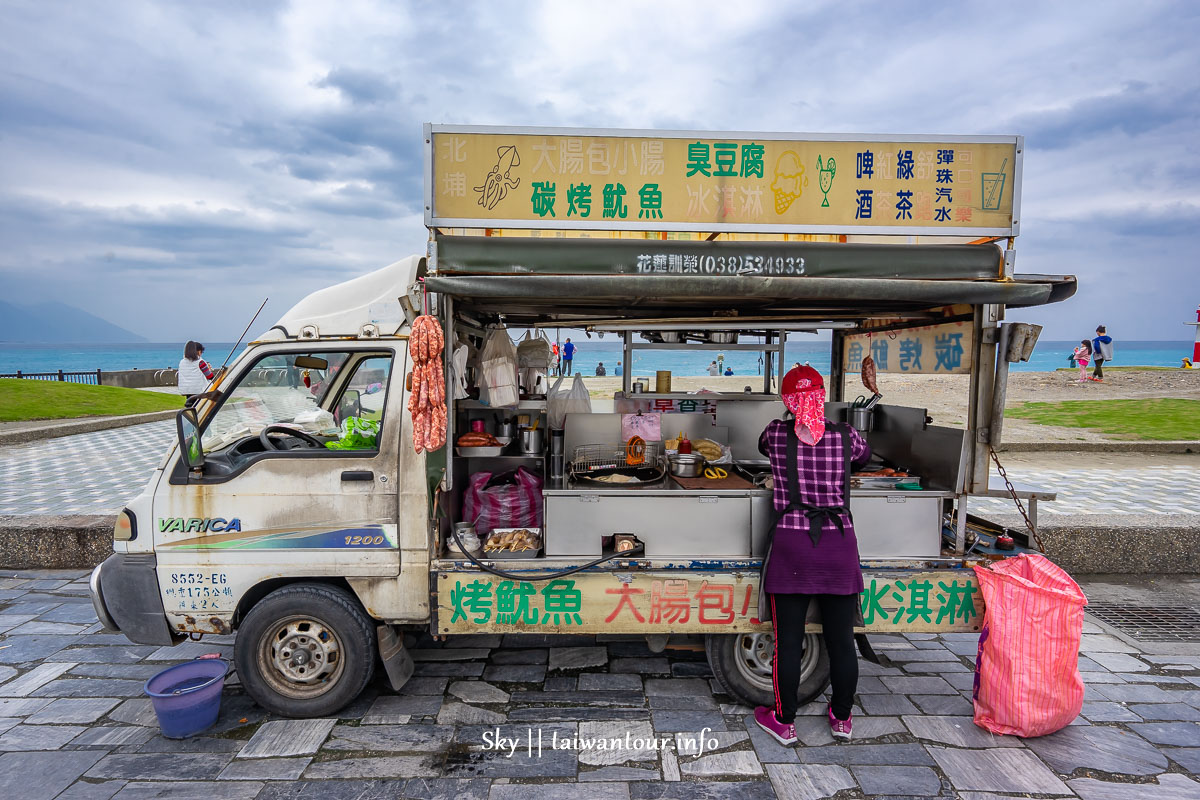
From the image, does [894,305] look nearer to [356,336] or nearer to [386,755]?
[356,336]

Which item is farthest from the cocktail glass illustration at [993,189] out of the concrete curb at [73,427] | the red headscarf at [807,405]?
the concrete curb at [73,427]

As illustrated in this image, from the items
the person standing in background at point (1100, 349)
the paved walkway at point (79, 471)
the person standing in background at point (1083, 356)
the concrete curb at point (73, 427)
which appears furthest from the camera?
the person standing in background at point (1083, 356)

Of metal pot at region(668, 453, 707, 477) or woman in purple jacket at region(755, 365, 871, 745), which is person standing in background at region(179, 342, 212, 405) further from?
woman in purple jacket at region(755, 365, 871, 745)

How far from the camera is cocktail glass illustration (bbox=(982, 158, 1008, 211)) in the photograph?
3.66m

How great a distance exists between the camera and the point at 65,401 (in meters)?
16.4

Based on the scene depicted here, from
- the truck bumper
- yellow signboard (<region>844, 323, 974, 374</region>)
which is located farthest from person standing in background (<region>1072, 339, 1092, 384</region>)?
the truck bumper

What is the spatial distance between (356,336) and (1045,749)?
4.65 m

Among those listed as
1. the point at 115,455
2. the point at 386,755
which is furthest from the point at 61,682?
the point at 115,455

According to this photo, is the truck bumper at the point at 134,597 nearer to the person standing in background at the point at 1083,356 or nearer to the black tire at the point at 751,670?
the black tire at the point at 751,670

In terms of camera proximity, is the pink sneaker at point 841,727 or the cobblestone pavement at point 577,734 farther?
the pink sneaker at point 841,727

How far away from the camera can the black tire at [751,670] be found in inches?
152

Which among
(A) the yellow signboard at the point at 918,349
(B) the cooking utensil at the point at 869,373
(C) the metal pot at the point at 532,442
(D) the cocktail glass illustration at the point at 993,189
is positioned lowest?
(C) the metal pot at the point at 532,442

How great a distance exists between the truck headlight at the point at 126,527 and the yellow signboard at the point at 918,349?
517 cm

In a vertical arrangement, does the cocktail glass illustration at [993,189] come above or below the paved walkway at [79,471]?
above
